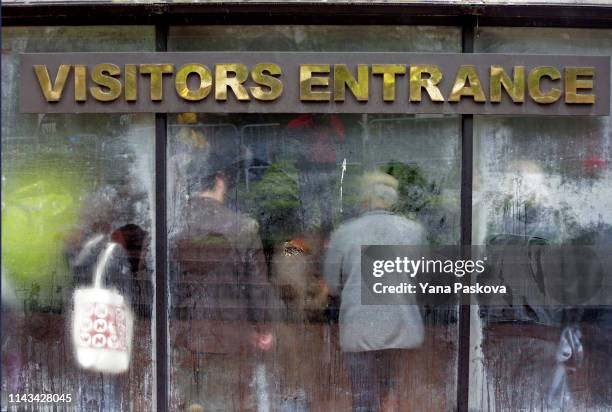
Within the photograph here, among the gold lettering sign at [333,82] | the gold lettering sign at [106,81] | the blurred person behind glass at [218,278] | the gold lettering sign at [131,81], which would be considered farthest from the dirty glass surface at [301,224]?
the gold lettering sign at [106,81]

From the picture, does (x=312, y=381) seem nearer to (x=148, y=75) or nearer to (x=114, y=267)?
(x=114, y=267)

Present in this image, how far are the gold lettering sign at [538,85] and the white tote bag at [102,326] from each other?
11.9 ft

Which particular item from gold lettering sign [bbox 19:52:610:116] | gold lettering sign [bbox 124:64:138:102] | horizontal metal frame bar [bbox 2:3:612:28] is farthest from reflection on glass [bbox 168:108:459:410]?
horizontal metal frame bar [bbox 2:3:612:28]

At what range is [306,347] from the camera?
4645 millimetres

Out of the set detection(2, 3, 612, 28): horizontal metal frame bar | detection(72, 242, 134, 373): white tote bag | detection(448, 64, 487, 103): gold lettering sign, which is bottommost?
detection(72, 242, 134, 373): white tote bag

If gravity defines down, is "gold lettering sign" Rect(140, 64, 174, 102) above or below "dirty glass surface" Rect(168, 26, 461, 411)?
above

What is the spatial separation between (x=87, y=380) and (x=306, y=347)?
188 centimetres

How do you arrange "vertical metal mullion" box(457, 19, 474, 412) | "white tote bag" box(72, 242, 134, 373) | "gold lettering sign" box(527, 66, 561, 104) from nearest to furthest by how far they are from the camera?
"gold lettering sign" box(527, 66, 561, 104) < "vertical metal mullion" box(457, 19, 474, 412) < "white tote bag" box(72, 242, 134, 373)

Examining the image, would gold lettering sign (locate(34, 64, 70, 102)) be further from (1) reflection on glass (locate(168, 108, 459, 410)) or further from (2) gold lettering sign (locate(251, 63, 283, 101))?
(2) gold lettering sign (locate(251, 63, 283, 101))

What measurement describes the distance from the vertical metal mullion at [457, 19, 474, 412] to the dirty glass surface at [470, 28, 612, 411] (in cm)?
8

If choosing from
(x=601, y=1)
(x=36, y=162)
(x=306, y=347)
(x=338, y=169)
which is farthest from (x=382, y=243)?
(x=36, y=162)

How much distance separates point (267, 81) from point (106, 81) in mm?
1281

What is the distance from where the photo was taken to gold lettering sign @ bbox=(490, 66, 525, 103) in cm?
438

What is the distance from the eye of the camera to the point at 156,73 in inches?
173
